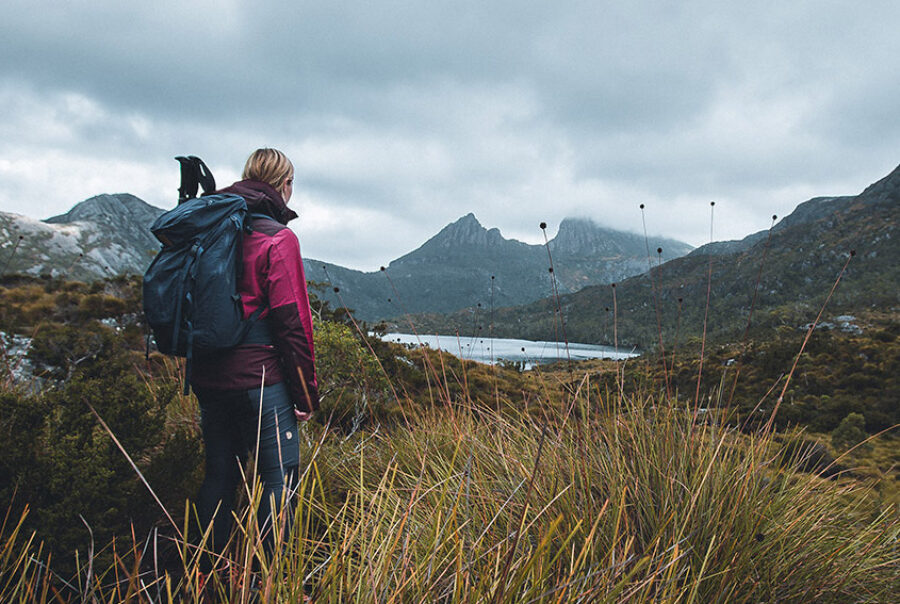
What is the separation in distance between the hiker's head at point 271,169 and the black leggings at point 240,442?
3.66ft

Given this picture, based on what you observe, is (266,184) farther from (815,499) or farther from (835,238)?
(835,238)

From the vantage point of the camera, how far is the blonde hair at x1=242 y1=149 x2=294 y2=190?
7.68 feet

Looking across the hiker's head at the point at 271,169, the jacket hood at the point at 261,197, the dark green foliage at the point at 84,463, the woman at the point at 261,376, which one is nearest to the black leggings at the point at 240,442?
the woman at the point at 261,376

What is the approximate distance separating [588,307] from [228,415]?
142588 mm

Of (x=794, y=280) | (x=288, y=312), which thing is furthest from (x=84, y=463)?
(x=794, y=280)

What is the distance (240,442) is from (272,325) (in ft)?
2.16

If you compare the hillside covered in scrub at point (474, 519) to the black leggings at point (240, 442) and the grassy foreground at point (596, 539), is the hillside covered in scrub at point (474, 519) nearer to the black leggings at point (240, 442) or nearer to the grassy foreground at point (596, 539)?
the grassy foreground at point (596, 539)

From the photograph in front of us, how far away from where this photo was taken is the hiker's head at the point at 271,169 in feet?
7.68

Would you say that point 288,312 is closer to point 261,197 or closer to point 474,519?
point 261,197

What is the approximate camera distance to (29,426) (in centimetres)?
212

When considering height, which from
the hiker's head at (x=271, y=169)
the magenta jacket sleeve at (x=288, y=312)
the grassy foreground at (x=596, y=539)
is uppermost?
the hiker's head at (x=271, y=169)

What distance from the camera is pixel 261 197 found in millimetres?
2133

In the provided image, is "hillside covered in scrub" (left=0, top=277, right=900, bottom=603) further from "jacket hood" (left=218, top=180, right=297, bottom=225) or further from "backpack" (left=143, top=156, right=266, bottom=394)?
"jacket hood" (left=218, top=180, right=297, bottom=225)

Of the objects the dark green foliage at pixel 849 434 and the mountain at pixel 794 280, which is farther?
the mountain at pixel 794 280
